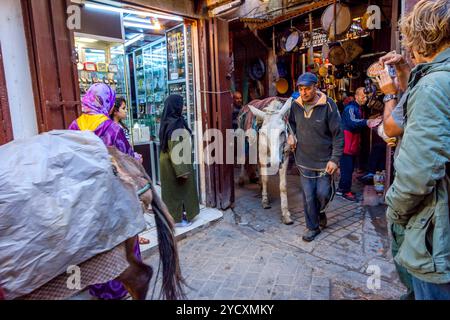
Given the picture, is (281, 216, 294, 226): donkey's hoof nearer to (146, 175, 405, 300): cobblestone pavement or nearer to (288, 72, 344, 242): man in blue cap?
(146, 175, 405, 300): cobblestone pavement

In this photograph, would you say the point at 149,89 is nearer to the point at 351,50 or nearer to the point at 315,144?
the point at 315,144

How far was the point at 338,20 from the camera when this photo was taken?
585 centimetres

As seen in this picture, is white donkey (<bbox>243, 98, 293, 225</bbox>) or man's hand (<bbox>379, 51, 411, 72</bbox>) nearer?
man's hand (<bbox>379, 51, 411, 72</bbox>)

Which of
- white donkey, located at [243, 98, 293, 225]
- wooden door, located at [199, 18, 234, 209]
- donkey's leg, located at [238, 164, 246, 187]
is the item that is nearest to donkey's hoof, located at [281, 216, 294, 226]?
white donkey, located at [243, 98, 293, 225]

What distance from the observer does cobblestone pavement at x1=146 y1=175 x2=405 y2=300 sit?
2.96m

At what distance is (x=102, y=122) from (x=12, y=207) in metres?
1.40

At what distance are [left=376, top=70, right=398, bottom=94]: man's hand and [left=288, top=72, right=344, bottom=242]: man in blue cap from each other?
68.9 inches

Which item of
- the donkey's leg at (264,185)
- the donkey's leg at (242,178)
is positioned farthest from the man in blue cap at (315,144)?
the donkey's leg at (242,178)

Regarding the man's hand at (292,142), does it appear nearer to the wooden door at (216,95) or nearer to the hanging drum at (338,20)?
the wooden door at (216,95)

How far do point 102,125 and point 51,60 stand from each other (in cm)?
105

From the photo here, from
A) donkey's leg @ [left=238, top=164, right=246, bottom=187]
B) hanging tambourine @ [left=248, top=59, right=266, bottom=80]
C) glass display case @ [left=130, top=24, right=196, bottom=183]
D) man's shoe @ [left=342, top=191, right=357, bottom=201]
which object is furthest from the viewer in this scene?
hanging tambourine @ [left=248, top=59, right=266, bottom=80]

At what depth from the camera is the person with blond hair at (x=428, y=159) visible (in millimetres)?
1410
